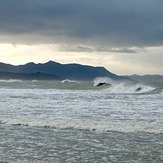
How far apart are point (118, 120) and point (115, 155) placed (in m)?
7.71

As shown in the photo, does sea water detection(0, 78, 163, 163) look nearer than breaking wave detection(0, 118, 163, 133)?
Yes

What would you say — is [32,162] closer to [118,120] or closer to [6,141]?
[6,141]

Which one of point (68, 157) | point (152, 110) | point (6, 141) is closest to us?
point (68, 157)

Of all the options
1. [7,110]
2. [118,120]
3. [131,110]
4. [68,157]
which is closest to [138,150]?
[68,157]

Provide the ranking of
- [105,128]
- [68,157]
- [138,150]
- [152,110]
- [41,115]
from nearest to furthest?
[68,157] → [138,150] → [105,128] → [41,115] → [152,110]

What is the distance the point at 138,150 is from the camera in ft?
41.2

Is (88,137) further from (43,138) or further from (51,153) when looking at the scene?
(51,153)

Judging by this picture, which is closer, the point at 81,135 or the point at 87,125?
the point at 81,135

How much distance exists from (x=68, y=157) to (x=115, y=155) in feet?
4.83

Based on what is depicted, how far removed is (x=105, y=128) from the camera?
17422 millimetres

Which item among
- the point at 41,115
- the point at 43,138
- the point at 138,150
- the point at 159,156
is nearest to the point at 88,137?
the point at 43,138

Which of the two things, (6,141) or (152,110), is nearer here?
(6,141)

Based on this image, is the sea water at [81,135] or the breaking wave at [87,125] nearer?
the sea water at [81,135]

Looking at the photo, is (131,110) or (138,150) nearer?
(138,150)
